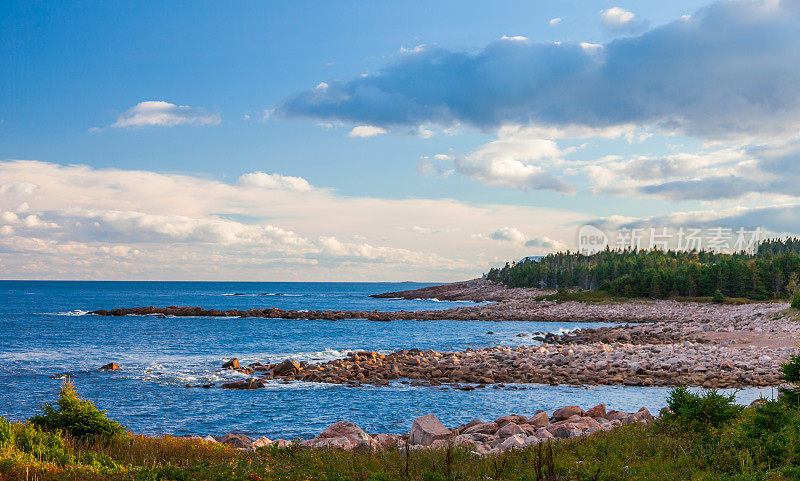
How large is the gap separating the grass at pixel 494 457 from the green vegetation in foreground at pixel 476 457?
0.07ft

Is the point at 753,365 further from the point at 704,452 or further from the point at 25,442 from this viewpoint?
the point at 25,442

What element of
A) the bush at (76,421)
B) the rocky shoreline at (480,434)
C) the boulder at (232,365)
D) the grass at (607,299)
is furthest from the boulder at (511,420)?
the grass at (607,299)

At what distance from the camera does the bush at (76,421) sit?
13016 millimetres

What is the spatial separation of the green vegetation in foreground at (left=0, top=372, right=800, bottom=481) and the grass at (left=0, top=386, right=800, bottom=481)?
2 cm

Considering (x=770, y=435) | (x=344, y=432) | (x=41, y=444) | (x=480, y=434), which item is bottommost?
(x=344, y=432)

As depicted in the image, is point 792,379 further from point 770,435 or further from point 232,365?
point 232,365

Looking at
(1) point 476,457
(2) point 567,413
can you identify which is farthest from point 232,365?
(1) point 476,457

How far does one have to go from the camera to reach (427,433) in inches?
564

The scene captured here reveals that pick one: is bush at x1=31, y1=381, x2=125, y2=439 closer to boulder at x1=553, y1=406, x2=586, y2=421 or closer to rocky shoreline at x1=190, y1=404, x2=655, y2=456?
rocky shoreline at x1=190, y1=404, x2=655, y2=456

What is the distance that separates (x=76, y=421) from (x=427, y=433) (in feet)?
28.0

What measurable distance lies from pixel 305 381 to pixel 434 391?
23.4ft

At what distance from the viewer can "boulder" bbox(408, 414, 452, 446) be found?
46.6 ft

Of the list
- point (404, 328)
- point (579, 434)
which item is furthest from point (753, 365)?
point (404, 328)

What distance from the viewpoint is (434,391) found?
25.5 meters
